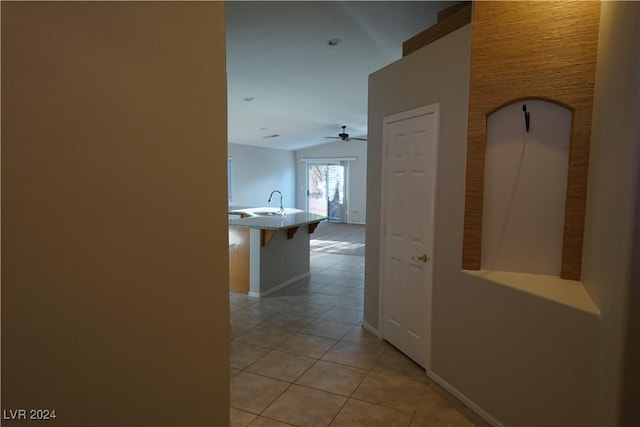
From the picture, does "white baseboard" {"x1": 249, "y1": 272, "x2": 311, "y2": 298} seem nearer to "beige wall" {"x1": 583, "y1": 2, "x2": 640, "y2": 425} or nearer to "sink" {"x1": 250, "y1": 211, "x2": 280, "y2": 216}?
"sink" {"x1": 250, "y1": 211, "x2": 280, "y2": 216}

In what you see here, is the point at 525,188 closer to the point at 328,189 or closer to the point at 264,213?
the point at 264,213

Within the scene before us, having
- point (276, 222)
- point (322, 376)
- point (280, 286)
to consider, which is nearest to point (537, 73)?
point (322, 376)

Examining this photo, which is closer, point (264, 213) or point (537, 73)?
point (537, 73)

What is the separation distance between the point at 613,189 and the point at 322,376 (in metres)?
2.31

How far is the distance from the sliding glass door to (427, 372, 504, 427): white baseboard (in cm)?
1001

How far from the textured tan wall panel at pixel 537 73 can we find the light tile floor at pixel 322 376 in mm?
1054

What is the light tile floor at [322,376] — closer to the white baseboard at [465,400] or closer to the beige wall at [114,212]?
the white baseboard at [465,400]

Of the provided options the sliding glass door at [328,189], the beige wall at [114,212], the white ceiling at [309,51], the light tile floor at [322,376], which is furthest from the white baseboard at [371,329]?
the sliding glass door at [328,189]

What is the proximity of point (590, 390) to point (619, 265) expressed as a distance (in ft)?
2.57

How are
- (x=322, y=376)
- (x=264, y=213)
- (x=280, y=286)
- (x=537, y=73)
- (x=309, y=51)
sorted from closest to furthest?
(x=537, y=73) < (x=322, y=376) < (x=309, y=51) < (x=280, y=286) < (x=264, y=213)

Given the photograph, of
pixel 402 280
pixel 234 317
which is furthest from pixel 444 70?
pixel 234 317

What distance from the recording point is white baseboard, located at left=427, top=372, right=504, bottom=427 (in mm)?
2489

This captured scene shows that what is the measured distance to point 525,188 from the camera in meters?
2.46

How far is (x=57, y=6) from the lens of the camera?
0.73 m
